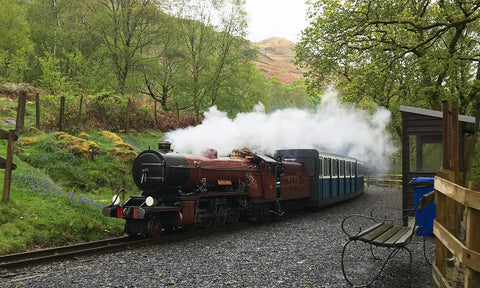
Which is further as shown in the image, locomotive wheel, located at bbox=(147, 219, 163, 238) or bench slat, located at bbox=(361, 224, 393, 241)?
locomotive wheel, located at bbox=(147, 219, 163, 238)

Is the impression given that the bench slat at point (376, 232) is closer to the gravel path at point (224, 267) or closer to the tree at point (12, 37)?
the gravel path at point (224, 267)

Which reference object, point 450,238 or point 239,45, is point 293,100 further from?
point 450,238

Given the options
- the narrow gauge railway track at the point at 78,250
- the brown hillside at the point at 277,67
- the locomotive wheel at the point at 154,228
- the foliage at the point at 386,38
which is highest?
the brown hillside at the point at 277,67

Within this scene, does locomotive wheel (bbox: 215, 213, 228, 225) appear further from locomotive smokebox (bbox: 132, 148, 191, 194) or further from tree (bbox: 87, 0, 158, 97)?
tree (bbox: 87, 0, 158, 97)

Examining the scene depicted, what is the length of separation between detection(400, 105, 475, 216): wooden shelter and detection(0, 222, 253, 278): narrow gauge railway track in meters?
5.97

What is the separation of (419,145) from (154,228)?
336 inches

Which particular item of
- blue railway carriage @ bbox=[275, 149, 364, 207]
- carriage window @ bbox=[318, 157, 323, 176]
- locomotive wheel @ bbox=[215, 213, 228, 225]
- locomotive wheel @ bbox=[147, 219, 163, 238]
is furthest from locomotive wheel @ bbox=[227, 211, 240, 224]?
carriage window @ bbox=[318, 157, 323, 176]

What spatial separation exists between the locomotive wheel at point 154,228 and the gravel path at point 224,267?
557mm

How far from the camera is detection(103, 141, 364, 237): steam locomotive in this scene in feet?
28.4

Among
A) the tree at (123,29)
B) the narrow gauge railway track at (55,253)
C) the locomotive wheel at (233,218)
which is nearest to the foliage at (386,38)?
the locomotive wheel at (233,218)

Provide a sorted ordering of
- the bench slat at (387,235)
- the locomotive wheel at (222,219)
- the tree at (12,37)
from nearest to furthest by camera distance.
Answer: the bench slat at (387,235) → the locomotive wheel at (222,219) → the tree at (12,37)

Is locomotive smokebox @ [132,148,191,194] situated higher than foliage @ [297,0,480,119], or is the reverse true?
foliage @ [297,0,480,119]

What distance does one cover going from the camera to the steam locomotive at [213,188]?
A: 865cm

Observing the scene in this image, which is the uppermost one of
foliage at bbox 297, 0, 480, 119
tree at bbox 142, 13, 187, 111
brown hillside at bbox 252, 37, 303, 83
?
brown hillside at bbox 252, 37, 303, 83
